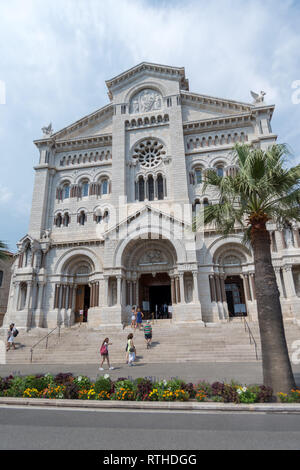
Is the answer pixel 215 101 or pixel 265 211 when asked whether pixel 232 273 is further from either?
pixel 215 101

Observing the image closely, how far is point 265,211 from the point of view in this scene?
1070 cm

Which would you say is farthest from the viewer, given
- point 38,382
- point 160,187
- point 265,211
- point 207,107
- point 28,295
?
point 207,107

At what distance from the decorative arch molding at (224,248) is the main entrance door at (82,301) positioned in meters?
12.9

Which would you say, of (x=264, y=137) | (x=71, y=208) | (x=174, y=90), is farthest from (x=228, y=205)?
(x=174, y=90)

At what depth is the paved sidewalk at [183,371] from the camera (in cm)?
1088

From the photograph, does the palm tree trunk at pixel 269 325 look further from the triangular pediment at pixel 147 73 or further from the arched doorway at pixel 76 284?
the triangular pediment at pixel 147 73

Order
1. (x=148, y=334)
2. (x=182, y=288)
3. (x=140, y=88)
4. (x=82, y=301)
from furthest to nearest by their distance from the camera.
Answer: (x=140, y=88), (x=82, y=301), (x=182, y=288), (x=148, y=334)

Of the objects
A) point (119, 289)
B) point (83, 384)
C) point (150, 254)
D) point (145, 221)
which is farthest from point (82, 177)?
point (83, 384)

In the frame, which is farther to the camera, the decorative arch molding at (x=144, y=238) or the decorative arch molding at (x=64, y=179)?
the decorative arch molding at (x=64, y=179)

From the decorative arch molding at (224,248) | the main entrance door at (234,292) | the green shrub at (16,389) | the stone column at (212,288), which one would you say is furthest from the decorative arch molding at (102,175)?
the green shrub at (16,389)

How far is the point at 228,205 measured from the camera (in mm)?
10711

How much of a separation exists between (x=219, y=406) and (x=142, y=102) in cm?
3158

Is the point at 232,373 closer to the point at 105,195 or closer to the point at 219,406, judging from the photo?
the point at 219,406

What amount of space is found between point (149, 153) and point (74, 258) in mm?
13863
